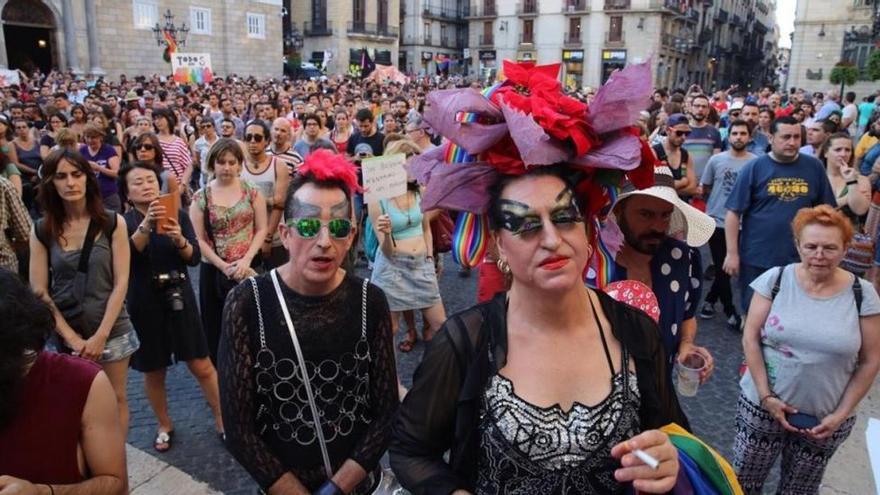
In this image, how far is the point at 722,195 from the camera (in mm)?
6184

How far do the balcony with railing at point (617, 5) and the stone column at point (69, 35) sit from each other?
36952 millimetres

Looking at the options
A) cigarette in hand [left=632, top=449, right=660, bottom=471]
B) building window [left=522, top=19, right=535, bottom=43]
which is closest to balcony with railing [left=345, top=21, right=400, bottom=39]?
building window [left=522, top=19, right=535, bottom=43]

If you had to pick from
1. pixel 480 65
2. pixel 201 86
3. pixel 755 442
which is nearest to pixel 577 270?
pixel 755 442

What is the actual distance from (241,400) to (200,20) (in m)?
37.0

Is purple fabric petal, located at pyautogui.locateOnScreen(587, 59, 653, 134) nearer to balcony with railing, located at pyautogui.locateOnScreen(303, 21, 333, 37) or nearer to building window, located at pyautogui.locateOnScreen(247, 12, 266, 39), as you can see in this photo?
building window, located at pyautogui.locateOnScreen(247, 12, 266, 39)

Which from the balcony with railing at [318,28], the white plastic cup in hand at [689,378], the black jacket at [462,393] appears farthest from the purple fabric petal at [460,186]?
the balcony with railing at [318,28]

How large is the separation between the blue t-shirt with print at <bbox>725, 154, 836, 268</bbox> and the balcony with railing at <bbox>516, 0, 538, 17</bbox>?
166 feet

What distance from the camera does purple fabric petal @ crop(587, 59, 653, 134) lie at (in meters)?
1.57

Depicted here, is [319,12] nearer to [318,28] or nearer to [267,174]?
[318,28]

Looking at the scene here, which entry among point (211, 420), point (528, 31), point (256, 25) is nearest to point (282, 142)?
point (211, 420)

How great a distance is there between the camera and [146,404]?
14.7 feet

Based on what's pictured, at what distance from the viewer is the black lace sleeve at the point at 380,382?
2342 millimetres

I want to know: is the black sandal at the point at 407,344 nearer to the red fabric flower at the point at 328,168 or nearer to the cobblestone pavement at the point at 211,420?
the cobblestone pavement at the point at 211,420

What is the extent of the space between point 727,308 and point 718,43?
6508cm
